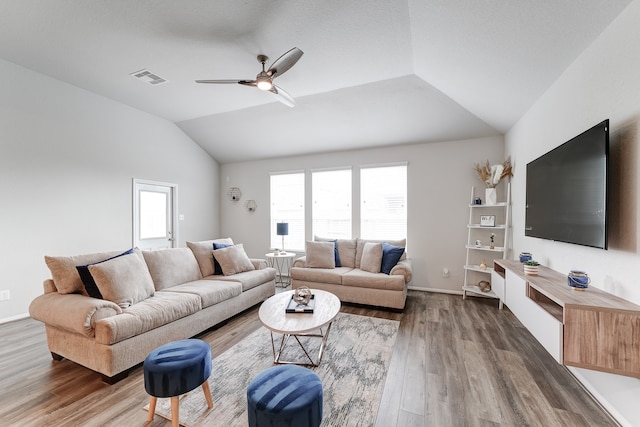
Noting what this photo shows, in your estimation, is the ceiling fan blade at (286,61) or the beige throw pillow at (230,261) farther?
the beige throw pillow at (230,261)

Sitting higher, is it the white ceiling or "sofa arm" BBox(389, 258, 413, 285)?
the white ceiling

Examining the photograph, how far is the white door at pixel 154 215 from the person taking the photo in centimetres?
485

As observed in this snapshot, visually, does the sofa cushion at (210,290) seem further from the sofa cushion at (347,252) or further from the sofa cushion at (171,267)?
the sofa cushion at (347,252)

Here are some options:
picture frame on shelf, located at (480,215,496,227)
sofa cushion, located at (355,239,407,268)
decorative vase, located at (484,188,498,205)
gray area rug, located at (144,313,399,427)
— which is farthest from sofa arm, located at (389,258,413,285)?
decorative vase, located at (484,188,498,205)

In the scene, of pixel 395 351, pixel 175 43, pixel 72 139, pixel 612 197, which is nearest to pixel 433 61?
pixel 612 197

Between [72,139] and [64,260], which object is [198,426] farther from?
[72,139]

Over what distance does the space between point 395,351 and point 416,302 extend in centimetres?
167

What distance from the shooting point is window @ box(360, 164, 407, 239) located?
16.2 ft

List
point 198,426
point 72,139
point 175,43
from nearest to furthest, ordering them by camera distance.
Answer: point 198,426
point 175,43
point 72,139

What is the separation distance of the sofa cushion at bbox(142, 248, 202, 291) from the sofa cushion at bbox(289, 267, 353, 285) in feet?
4.82

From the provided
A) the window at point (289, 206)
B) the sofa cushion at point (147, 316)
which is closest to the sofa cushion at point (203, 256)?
the sofa cushion at point (147, 316)

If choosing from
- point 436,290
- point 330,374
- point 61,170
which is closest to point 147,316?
point 330,374

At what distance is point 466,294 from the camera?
14.4 ft

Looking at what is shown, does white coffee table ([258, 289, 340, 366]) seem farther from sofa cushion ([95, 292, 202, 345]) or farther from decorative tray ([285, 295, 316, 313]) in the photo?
sofa cushion ([95, 292, 202, 345])
